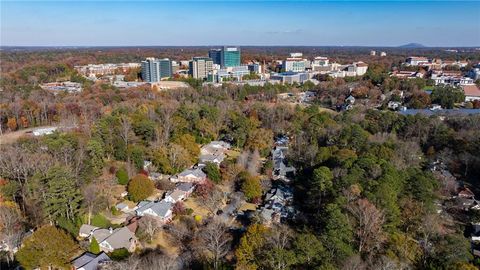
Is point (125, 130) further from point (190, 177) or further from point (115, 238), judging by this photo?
point (115, 238)

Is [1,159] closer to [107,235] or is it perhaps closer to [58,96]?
[107,235]

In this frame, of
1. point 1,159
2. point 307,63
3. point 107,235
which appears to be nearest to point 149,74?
point 307,63

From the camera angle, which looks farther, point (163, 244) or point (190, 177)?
point (190, 177)

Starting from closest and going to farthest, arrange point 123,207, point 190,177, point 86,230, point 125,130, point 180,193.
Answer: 1. point 86,230
2. point 123,207
3. point 180,193
4. point 190,177
5. point 125,130

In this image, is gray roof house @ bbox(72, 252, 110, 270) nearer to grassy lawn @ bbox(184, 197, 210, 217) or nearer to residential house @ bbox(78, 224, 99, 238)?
residential house @ bbox(78, 224, 99, 238)

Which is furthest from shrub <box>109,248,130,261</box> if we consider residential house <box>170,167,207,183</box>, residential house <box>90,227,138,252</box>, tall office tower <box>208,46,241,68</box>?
tall office tower <box>208,46,241,68</box>

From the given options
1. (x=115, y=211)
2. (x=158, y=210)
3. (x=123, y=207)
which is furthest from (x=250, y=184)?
(x=115, y=211)
